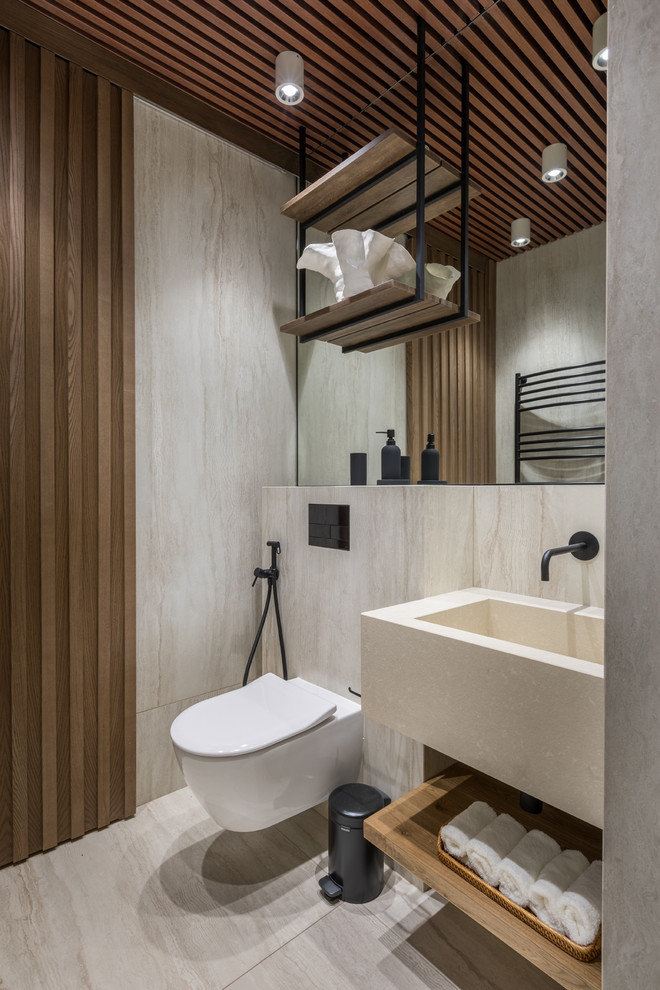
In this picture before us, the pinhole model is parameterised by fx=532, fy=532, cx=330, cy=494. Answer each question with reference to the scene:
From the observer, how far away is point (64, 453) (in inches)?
70.1

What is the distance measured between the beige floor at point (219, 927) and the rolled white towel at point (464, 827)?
364 mm

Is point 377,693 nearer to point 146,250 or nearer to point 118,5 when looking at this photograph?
point 146,250

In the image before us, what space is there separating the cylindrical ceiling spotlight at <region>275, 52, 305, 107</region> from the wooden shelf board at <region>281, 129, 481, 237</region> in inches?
10.9

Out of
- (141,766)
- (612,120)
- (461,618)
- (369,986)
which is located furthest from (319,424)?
(369,986)

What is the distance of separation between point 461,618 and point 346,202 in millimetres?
1576

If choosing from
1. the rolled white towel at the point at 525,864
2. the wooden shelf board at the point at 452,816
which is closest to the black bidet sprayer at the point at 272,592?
the wooden shelf board at the point at 452,816

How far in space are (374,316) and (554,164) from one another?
0.68 m

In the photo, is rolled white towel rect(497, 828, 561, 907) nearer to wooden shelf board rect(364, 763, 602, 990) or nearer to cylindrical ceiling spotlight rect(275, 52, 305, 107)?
wooden shelf board rect(364, 763, 602, 990)

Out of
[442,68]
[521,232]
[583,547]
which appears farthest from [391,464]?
[442,68]

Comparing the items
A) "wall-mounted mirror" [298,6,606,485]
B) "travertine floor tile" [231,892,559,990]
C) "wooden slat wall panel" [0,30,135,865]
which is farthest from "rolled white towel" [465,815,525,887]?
"wooden slat wall panel" [0,30,135,865]

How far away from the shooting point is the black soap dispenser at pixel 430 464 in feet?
5.70

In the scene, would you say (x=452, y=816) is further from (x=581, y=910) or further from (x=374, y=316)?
(x=374, y=316)

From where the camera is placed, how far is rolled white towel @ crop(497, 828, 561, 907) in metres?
1.09

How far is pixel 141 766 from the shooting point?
198 centimetres
